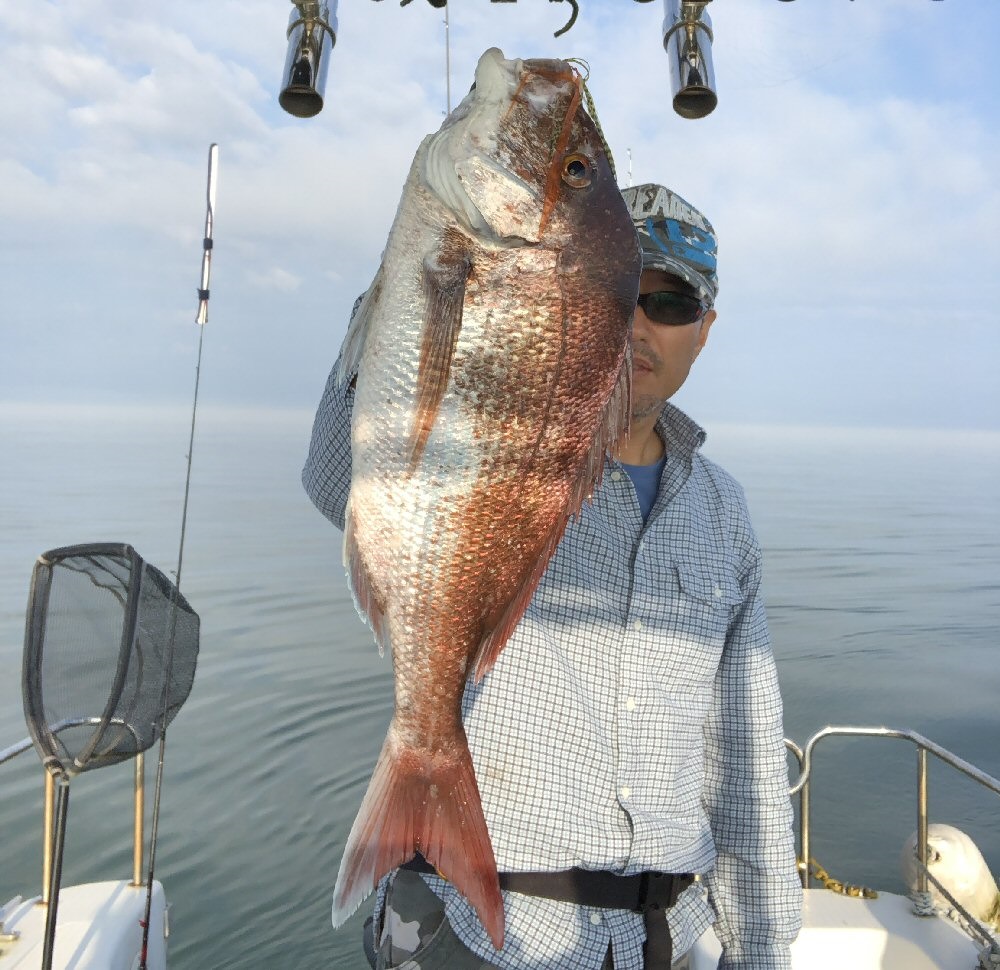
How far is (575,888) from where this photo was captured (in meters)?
1.85

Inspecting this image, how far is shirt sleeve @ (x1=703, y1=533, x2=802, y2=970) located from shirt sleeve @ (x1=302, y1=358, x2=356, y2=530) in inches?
45.1

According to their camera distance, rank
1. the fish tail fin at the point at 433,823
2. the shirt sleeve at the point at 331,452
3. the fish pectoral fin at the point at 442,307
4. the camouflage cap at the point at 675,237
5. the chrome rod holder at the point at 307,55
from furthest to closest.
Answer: the chrome rod holder at the point at 307,55 < the camouflage cap at the point at 675,237 < the shirt sleeve at the point at 331,452 < the fish tail fin at the point at 433,823 < the fish pectoral fin at the point at 442,307

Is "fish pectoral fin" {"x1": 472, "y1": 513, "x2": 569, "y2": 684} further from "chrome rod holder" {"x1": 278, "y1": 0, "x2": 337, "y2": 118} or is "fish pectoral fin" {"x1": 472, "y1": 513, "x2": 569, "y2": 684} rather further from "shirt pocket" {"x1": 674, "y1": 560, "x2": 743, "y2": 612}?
"chrome rod holder" {"x1": 278, "y1": 0, "x2": 337, "y2": 118}

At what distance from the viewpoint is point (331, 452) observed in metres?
1.62

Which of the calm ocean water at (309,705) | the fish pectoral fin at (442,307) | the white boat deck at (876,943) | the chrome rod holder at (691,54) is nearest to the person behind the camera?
the fish pectoral fin at (442,307)

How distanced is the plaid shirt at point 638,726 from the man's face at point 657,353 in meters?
0.20

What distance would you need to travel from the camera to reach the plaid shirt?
1838 mm

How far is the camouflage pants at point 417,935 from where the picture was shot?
5.99ft

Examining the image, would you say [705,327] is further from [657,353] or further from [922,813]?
[922,813]

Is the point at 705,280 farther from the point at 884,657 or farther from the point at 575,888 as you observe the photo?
the point at 884,657

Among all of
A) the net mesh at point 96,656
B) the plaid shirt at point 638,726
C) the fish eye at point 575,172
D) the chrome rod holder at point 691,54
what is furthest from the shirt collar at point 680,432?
the net mesh at point 96,656

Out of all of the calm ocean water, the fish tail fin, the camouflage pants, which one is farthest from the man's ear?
the calm ocean water

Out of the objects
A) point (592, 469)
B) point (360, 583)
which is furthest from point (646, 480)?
point (360, 583)

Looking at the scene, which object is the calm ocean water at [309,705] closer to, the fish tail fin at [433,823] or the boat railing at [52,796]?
the boat railing at [52,796]
